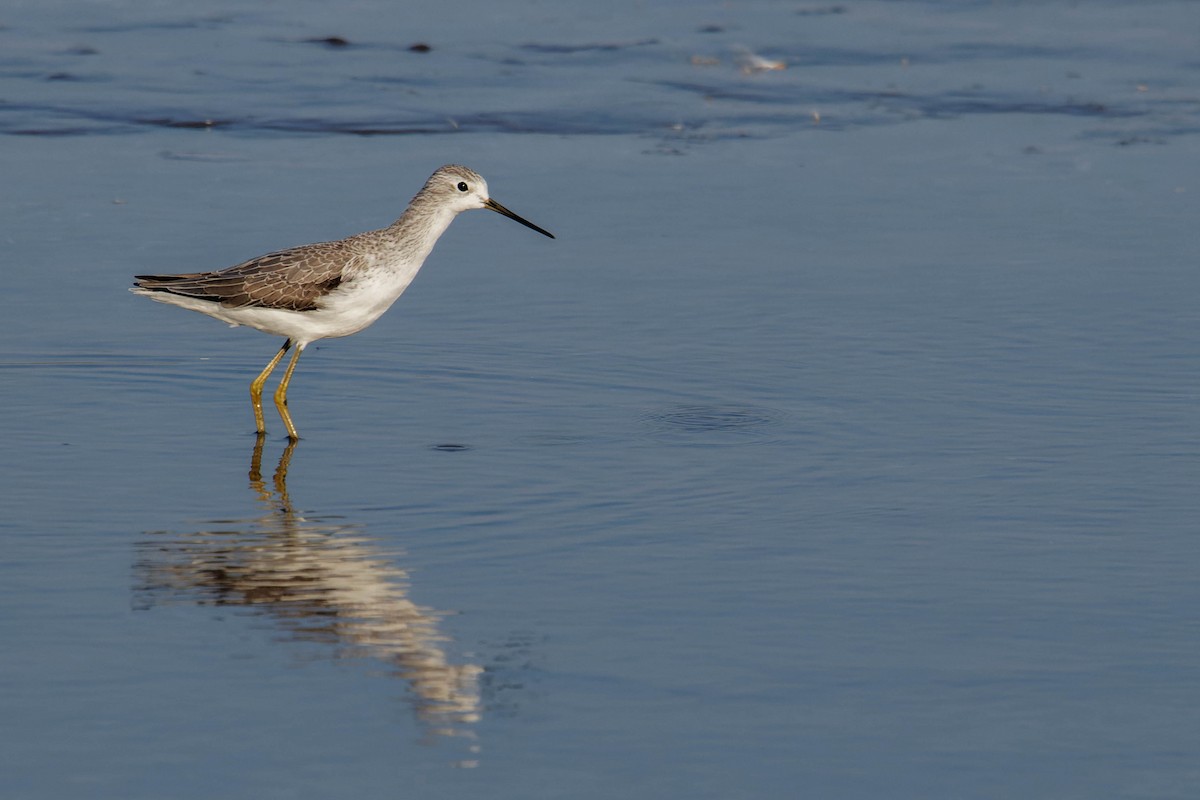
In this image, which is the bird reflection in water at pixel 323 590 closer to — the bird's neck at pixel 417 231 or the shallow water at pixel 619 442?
the shallow water at pixel 619 442

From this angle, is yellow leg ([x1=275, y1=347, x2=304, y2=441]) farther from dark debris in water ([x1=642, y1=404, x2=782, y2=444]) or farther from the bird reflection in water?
dark debris in water ([x1=642, y1=404, x2=782, y2=444])

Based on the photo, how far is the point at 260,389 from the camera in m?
9.19

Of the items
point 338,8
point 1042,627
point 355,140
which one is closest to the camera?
point 1042,627

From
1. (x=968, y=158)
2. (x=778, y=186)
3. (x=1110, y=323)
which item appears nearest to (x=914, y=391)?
(x=1110, y=323)

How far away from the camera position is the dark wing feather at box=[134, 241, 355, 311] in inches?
366

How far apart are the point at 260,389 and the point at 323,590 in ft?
9.20

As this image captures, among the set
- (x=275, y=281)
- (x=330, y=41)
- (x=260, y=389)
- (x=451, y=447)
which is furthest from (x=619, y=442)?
(x=330, y=41)

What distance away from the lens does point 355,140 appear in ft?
48.1

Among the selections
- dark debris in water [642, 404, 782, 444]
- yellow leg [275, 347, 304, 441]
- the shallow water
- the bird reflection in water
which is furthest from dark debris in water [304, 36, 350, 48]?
the bird reflection in water

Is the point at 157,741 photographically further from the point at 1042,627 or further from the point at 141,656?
the point at 1042,627

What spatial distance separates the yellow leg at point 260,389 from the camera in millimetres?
8952

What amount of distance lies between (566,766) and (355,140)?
400 inches

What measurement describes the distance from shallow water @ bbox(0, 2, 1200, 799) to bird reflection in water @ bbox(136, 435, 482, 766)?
0.02 meters

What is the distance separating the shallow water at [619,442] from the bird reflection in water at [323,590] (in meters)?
0.02
